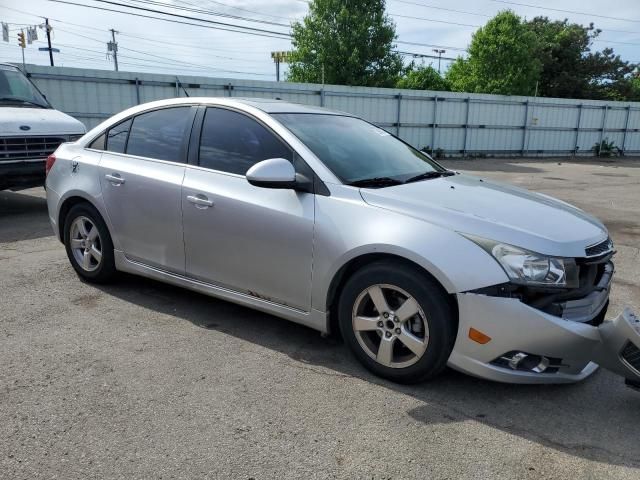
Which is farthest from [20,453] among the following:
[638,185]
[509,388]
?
[638,185]

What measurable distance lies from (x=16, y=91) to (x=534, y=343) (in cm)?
845

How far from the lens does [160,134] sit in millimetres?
4355

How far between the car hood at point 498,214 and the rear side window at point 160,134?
5.47 ft

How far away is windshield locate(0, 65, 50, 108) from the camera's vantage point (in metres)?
8.19

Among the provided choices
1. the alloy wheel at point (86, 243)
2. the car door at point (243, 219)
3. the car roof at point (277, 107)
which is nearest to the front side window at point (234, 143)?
the car door at point (243, 219)

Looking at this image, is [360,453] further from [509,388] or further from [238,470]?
[509,388]

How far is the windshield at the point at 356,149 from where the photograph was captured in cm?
363

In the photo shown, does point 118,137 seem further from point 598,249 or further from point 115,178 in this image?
point 598,249

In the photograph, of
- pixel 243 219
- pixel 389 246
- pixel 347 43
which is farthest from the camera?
pixel 347 43

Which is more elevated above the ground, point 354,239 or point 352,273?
point 354,239

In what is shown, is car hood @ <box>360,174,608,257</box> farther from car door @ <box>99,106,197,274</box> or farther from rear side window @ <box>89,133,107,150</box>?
rear side window @ <box>89,133,107,150</box>

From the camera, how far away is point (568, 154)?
25.7m

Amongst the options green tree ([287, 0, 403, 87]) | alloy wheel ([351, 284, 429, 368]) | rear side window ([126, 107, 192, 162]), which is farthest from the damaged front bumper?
green tree ([287, 0, 403, 87])

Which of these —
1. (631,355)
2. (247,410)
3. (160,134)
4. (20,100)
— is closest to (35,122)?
(20,100)
